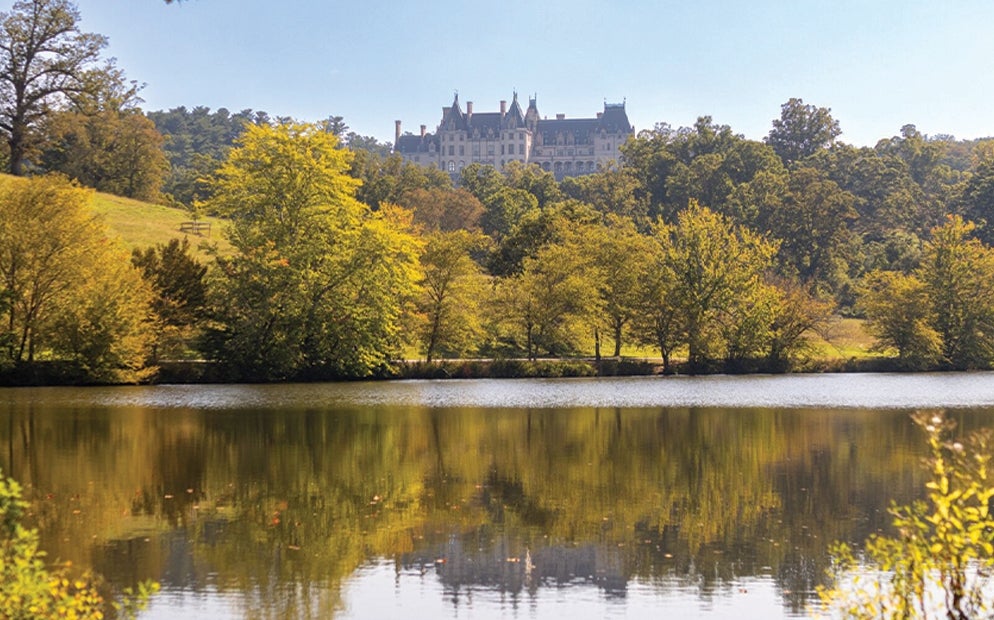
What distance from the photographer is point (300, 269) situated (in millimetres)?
47250

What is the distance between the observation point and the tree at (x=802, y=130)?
391 feet

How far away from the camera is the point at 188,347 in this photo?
48781 mm

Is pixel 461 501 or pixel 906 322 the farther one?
pixel 906 322

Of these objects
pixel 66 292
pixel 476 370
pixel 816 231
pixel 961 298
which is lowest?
pixel 476 370

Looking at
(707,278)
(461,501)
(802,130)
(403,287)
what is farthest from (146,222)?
(802,130)

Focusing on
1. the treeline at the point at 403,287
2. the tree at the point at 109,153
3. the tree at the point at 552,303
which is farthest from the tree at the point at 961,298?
the tree at the point at 109,153

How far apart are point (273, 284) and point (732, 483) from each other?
30949mm

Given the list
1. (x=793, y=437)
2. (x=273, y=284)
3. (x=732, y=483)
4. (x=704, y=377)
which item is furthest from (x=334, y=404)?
(x=704, y=377)

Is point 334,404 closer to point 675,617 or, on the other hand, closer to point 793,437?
point 793,437

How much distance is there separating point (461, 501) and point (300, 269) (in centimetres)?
3124

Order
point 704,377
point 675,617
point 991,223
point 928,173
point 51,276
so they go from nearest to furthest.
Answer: point 675,617
point 51,276
point 704,377
point 991,223
point 928,173

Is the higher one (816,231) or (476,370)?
(816,231)

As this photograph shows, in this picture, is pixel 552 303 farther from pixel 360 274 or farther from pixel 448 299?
pixel 360 274

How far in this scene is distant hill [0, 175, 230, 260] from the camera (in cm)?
6281
